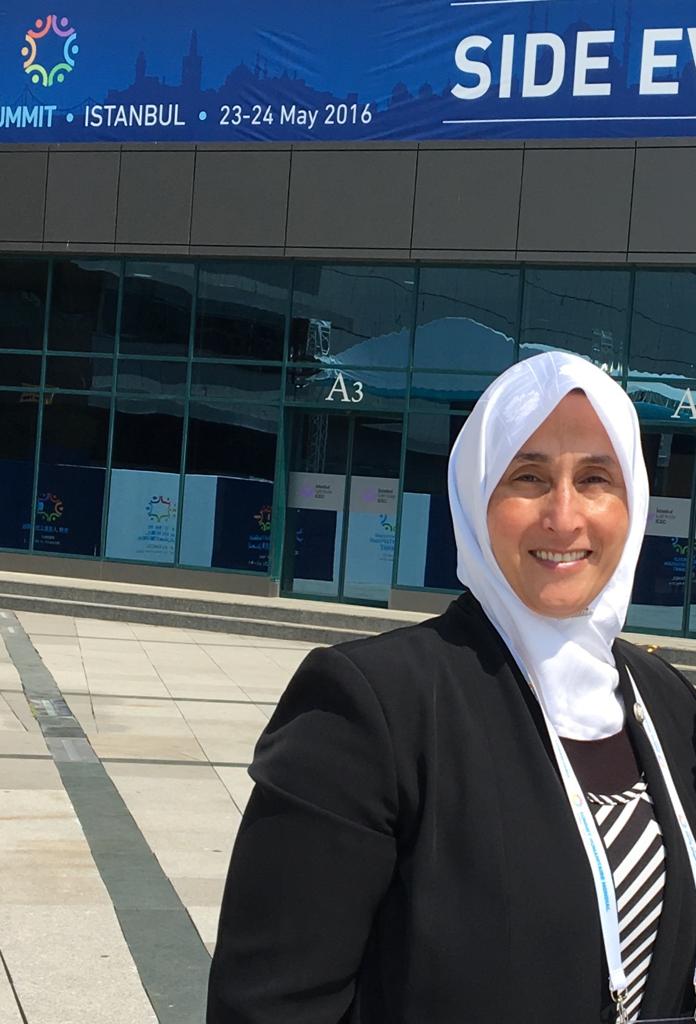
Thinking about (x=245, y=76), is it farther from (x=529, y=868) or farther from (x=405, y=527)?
(x=529, y=868)

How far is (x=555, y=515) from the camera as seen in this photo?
193 cm

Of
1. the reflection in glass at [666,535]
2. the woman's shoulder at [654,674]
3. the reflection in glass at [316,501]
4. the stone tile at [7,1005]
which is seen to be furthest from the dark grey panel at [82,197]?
the woman's shoulder at [654,674]

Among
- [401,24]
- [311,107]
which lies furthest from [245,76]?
[401,24]

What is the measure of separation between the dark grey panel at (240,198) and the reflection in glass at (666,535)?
5955 millimetres

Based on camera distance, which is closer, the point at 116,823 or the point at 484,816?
the point at 484,816

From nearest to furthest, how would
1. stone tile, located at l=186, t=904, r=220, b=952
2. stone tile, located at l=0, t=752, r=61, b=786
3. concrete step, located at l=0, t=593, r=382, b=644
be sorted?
stone tile, located at l=186, t=904, r=220, b=952 < stone tile, located at l=0, t=752, r=61, b=786 < concrete step, located at l=0, t=593, r=382, b=644

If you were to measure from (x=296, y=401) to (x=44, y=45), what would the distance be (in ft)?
21.2

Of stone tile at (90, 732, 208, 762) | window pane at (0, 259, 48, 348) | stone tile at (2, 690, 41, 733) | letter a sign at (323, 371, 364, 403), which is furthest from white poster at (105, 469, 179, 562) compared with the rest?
stone tile at (90, 732, 208, 762)

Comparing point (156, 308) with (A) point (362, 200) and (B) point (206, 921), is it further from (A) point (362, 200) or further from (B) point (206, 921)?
(B) point (206, 921)

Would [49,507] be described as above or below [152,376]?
below

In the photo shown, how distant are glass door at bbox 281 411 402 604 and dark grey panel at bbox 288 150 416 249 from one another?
2.50 meters

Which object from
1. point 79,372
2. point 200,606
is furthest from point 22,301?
point 200,606

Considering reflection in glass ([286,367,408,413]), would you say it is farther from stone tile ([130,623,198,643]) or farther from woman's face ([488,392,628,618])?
Result: woman's face ([488,392,628,618])

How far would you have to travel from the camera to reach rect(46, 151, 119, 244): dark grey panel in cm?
1980
